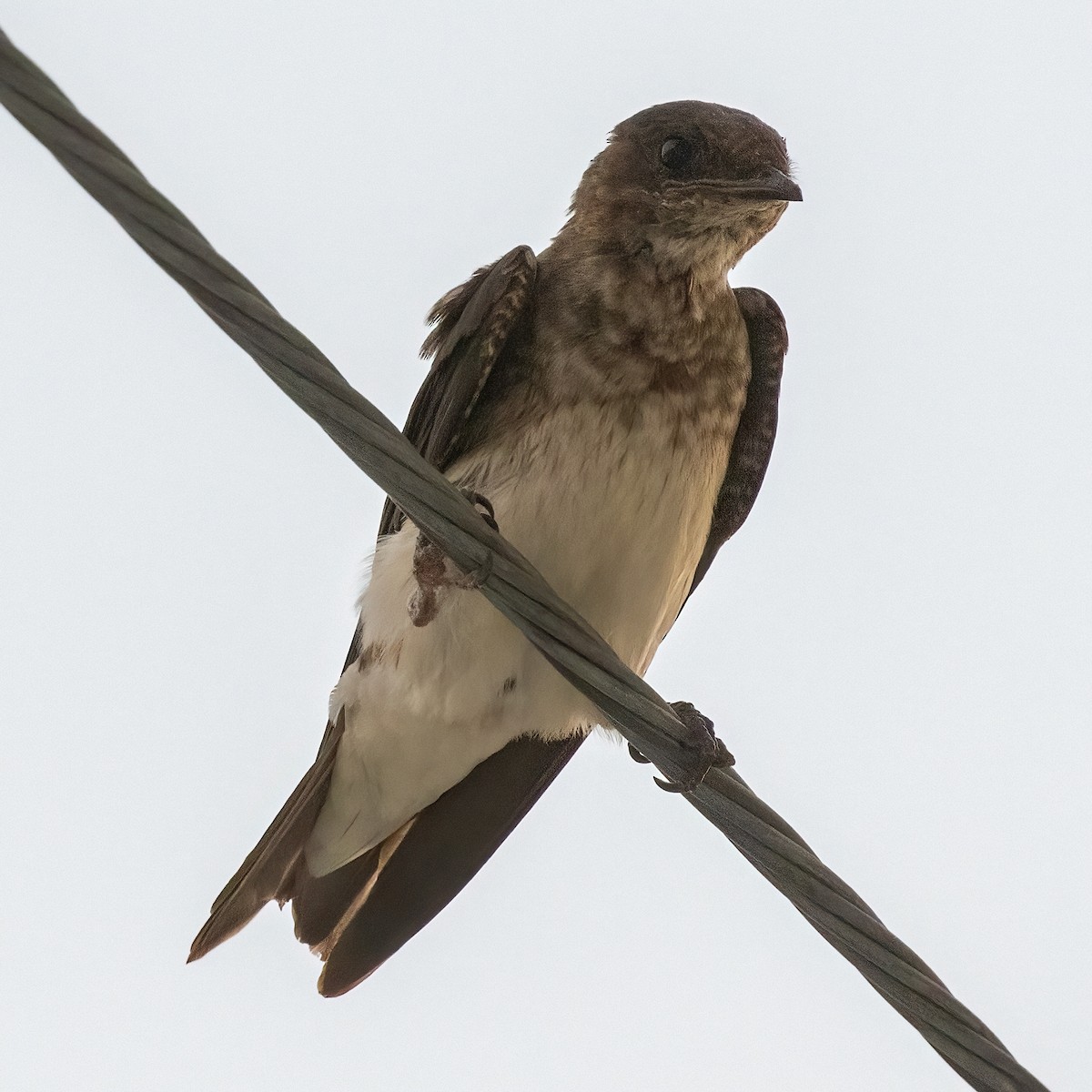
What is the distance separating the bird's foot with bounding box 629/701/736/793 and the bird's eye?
1.68 m

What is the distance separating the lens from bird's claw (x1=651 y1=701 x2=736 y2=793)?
10.7 ft

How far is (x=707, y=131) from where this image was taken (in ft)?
15.0

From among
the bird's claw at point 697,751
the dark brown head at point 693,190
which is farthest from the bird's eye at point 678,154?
the bird's claw at point 697,751

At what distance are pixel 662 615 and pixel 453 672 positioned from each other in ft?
1.96

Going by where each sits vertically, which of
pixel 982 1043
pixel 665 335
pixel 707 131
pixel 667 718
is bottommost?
pixel 982 1043

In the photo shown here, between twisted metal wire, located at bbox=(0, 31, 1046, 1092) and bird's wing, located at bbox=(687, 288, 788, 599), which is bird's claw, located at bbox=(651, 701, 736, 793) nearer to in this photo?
twisted metal wire, located at bbox=(0, 31, 1046, 1092)

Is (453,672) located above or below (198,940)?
above

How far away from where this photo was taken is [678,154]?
15.1 feet

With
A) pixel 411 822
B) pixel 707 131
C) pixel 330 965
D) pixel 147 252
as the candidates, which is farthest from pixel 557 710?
pixel 147 252

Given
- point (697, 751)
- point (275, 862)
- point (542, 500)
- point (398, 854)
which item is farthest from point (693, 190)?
point (275, 862)

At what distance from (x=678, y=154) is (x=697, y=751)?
2.05 m

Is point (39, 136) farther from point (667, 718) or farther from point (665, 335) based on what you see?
point (665, 335)

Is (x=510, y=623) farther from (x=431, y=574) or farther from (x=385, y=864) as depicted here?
(x=385, y=864)

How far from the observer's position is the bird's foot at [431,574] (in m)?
3.69
